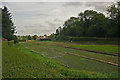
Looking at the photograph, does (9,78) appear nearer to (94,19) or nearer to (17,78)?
(17,78)

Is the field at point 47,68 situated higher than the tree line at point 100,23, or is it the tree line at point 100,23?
the tree line at point 100,23

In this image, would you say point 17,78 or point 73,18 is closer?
point 17,78

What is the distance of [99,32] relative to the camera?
4262cm

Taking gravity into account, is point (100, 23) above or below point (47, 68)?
above

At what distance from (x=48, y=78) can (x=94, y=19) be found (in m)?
47.4

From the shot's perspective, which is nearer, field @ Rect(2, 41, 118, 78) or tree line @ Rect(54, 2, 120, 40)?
field @ Rect(2, 41, 118, 78)

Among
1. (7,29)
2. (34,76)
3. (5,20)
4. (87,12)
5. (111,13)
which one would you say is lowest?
(34,76)

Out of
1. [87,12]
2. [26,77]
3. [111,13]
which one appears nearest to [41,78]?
[26,77]

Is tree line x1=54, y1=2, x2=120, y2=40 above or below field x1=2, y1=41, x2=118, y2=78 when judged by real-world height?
above

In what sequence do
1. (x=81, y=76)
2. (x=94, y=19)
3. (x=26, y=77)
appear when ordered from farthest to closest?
(x=94, y=19)
(x=81, y=76)
(x=26, y=77)

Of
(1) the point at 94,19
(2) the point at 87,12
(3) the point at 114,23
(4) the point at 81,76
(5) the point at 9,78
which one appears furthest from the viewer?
(2) the point at 87,12

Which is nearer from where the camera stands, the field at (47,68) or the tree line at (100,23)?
the field at (47,68)

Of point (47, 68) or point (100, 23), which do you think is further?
point (100, 23)

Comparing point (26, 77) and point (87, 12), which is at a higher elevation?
point (87, 12)
